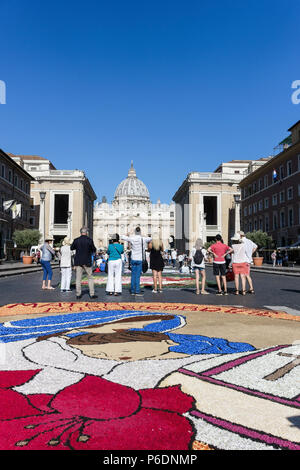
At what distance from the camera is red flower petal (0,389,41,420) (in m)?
2.31

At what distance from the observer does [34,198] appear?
64.6m

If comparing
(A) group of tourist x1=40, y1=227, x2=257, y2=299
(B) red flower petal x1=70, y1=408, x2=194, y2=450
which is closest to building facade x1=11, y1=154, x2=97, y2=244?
(A) group of tourist x1=40, y1=227, x2=257, y2=299

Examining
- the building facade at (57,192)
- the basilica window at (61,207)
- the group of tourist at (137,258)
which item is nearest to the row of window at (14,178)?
the building facade at (57,192)

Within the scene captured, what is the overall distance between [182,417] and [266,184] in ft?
157

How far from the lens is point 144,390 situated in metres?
2.71

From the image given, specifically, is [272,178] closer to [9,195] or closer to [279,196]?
[279,196]

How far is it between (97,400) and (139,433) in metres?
0.54

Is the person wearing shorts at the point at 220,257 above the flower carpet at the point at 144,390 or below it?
above

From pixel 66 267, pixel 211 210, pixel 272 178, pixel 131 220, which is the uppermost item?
pixel 131 220

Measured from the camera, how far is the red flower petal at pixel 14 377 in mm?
2888

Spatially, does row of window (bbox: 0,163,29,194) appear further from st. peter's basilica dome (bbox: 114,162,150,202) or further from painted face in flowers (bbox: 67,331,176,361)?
st. peter's basilica dome (bbox: 114,162,150,202)

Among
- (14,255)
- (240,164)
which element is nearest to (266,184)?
(240,164)

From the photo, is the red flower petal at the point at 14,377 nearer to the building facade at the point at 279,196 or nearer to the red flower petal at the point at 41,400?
the red flower petal at the point at 41,400

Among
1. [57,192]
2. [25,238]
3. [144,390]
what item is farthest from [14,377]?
[57,192]
